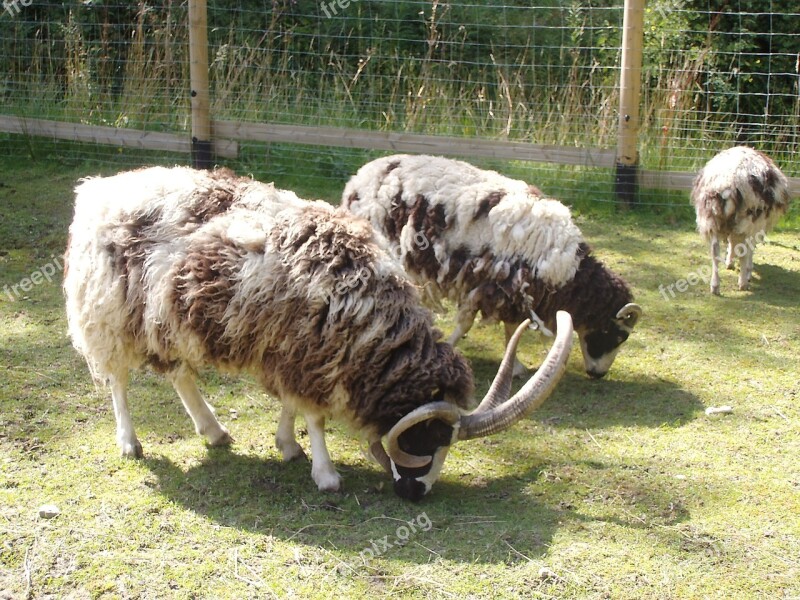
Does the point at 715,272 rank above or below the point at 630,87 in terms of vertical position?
below

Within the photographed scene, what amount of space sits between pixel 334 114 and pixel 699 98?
4.73 metres

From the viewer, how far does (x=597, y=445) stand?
18.4 ft

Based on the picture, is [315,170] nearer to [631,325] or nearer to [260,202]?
[631,325]

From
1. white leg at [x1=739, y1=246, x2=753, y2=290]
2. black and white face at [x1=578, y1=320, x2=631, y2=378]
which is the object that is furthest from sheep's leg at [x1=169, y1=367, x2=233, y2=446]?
white leg at [x1=739, y1=246, x2=753, y2=290]

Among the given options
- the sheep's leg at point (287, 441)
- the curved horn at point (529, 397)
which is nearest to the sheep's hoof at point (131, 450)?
the sheep's leg at point (287, 441)

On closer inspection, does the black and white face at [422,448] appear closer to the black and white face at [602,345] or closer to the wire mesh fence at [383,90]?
the black and white face at [602,345]

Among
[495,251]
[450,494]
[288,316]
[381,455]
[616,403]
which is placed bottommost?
[450,494]

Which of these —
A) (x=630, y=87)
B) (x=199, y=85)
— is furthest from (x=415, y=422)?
(x=199, y=85)

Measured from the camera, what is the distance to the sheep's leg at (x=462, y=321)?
6.66 metres

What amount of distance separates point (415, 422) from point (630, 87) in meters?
6.24

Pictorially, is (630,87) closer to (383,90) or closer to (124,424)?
(383,90)

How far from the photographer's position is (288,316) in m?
4.65

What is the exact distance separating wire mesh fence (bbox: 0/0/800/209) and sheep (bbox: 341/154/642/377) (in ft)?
11.0

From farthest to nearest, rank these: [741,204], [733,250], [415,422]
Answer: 1. [733,250]
2. [741,204]
3. [415,422]
